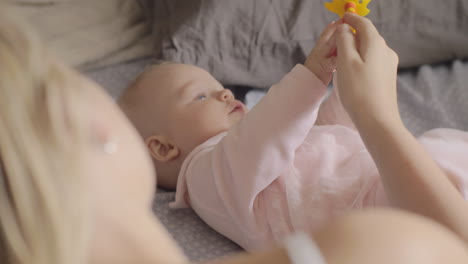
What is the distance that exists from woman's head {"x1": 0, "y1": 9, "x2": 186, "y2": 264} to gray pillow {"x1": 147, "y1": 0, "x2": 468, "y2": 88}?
903mm

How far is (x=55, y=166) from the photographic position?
0.34 meters

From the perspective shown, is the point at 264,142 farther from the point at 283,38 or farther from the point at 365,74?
the point at 283,38

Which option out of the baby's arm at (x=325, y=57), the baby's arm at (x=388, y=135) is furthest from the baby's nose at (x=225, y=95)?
the baby's arm at (x=388, y=135)

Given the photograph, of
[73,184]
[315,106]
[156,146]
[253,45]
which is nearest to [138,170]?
[73,184]

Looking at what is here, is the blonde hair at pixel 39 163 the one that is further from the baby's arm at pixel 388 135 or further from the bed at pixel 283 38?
the bed at pixel 283 38

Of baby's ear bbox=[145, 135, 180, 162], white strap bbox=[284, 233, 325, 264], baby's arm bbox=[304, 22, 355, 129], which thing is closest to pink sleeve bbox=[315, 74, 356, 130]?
baby's arm bbox=[304, 22, 355, 129]

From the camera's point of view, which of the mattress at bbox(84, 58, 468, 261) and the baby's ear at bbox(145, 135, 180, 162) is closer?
the mattress at bbox(84, 58, 468, 261)

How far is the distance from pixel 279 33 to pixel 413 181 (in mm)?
755

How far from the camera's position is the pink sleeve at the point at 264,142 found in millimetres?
804

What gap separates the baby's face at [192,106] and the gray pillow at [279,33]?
7.2 inches

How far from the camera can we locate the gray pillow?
1.25 m

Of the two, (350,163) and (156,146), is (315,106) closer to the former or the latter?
(350,163)

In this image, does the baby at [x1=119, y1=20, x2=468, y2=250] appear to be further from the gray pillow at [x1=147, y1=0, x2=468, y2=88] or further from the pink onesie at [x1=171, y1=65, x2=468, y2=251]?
the gray pillow at [x1=147, y1=0, x2=468, y2=88]

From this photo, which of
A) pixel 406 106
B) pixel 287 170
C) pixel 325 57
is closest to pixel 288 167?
pixel 287 170
